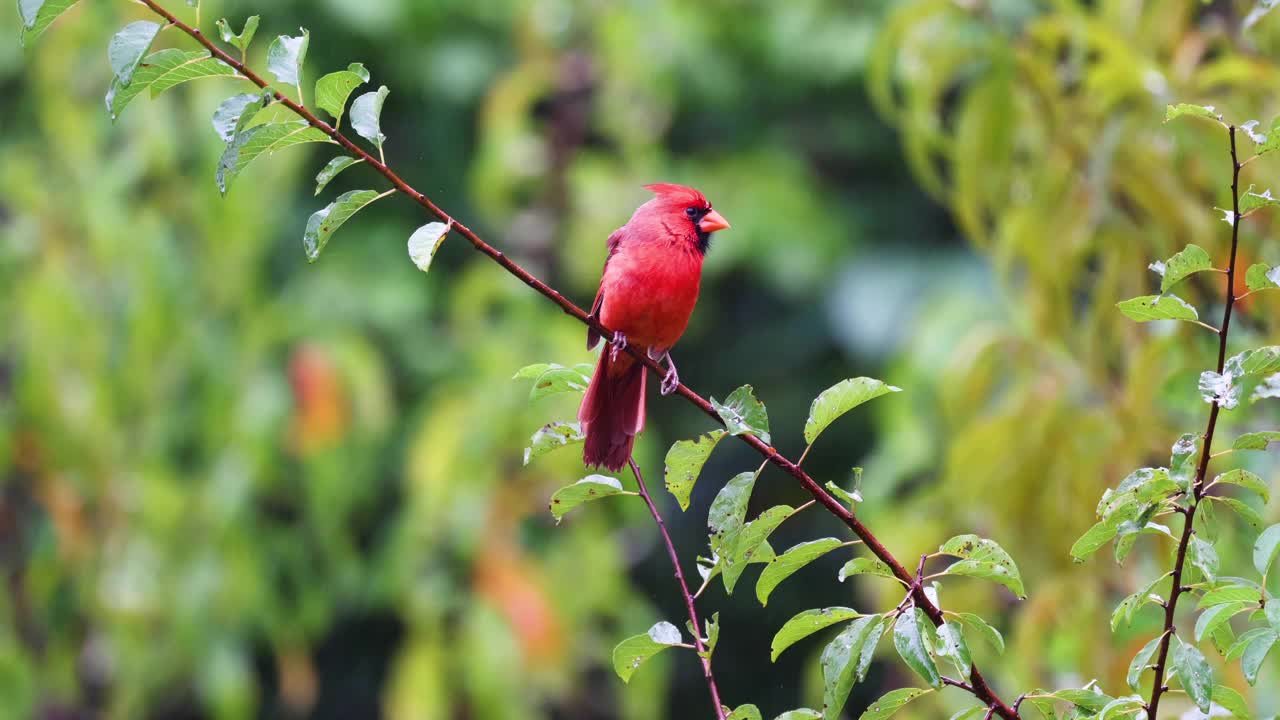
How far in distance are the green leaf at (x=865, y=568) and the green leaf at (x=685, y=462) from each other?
161 mm

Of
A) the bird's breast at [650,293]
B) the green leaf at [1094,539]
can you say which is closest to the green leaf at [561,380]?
the green leaf at [1094,539]

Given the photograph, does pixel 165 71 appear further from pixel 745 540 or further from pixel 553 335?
pixel 553 335

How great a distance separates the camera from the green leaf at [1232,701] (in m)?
1.19

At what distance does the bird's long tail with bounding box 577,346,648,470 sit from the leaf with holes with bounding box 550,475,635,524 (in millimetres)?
723

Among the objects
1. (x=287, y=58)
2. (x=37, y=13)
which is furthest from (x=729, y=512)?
(x=37, y=13)

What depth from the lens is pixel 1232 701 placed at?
1.19 metres

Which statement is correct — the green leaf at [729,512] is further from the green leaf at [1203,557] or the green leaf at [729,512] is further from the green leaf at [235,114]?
the green leaf at [235,114]

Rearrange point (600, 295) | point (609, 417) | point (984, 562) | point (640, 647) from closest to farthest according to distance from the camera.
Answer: point (984, 562) → point (640, 647) → point (609, 417) → point (600, 295)

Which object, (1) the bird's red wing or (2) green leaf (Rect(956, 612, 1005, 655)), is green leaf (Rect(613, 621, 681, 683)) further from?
(1) the bird's red wing

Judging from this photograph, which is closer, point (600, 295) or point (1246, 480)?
point (1246, 480)

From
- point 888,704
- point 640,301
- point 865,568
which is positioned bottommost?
point 888,704

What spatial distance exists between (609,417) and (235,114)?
→ 1043 mm

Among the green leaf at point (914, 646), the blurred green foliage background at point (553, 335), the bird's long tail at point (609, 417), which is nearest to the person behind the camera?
the green leaf at point (914, 646)

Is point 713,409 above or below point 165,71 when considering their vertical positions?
below
